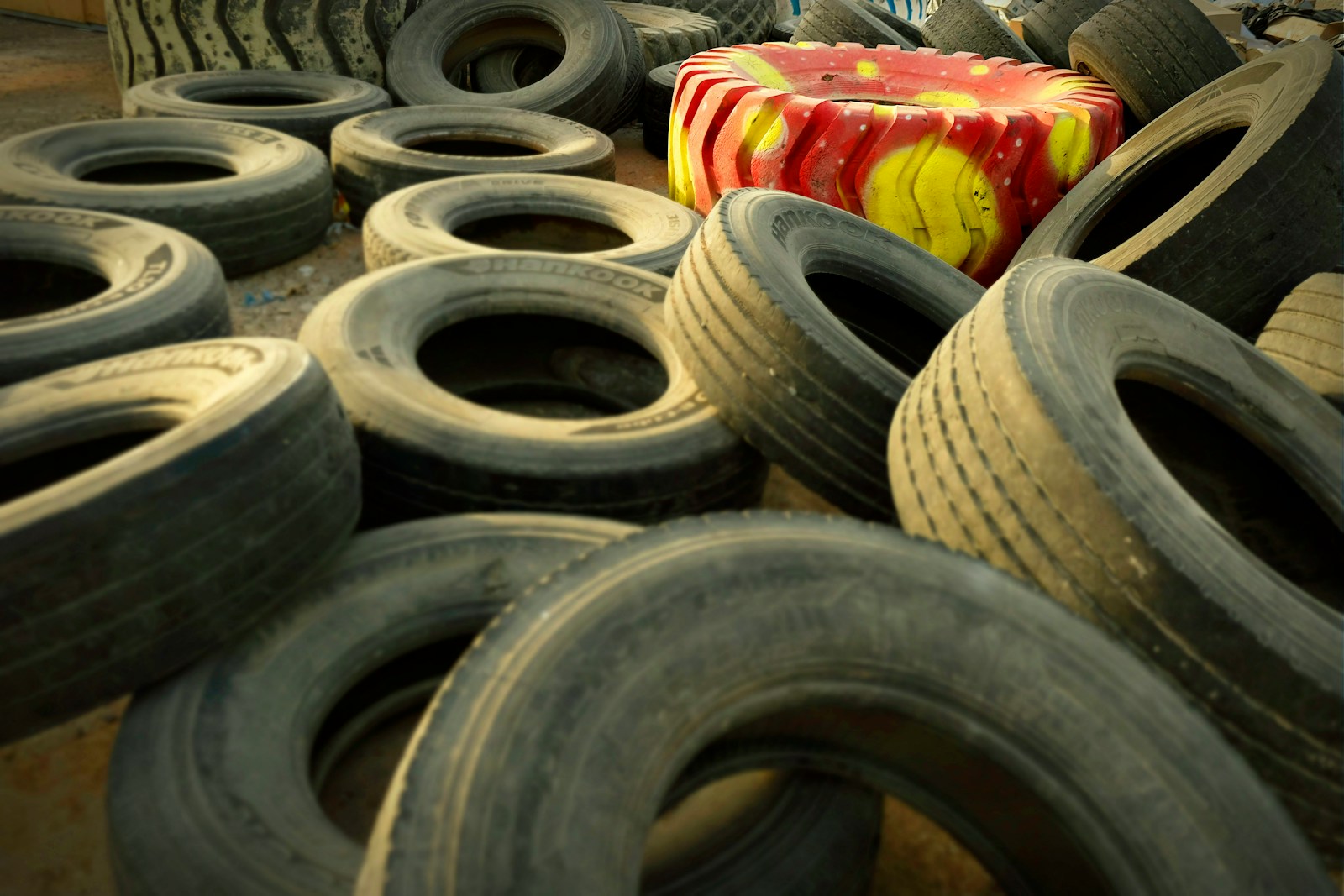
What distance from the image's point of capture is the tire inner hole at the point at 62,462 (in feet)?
5.11

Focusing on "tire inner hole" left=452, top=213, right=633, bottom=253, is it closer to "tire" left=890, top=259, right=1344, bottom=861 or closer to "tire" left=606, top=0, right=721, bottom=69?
"tire" left=890, top=259, right=1344, bottom=861

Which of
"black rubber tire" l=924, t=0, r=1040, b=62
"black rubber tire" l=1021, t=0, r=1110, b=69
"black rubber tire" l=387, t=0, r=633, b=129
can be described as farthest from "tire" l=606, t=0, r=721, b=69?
A: "black rubber tire" l=1021, t=0, r=1110, b=69

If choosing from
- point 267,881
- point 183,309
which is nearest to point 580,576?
point 267,881

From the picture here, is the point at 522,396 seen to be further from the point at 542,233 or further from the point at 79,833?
the point at 79,833

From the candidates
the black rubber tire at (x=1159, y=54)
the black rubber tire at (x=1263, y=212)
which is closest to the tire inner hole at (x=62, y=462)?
the black rubber tire at (x=1263, y=212)

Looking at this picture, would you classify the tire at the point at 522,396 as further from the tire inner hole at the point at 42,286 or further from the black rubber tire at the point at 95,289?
the tire inner hole at the point at 42,286

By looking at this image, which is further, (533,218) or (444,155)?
(444,155)

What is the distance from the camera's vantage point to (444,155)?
11.2ft

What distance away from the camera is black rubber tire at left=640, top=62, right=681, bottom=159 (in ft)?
14.7

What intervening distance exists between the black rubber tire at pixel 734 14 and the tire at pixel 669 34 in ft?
0.34

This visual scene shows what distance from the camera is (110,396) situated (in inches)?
59.7

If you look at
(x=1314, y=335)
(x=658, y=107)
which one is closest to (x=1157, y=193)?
(x=1314, y=335)

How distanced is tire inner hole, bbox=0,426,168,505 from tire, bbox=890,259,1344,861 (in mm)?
1398

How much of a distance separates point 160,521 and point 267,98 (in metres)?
3.60
